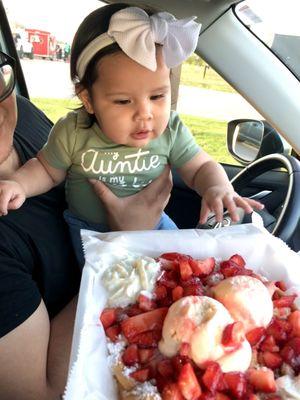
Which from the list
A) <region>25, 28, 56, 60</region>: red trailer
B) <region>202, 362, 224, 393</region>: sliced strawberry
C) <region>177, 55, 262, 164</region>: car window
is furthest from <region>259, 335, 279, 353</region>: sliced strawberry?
<region>25, 28, 56, 60</region>: red trailer

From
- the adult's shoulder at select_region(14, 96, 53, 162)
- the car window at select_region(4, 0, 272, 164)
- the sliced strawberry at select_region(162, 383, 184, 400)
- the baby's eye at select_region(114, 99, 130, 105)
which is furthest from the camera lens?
the car window at select_region(4, 0, 272, 164)

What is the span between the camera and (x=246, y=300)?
0.91 m

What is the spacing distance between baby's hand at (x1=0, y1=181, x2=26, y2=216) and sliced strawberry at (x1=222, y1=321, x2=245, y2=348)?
2.00ft

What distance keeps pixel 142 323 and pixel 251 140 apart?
1.38m

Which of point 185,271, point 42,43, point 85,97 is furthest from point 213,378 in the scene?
point 42,43

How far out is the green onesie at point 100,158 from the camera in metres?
1.49

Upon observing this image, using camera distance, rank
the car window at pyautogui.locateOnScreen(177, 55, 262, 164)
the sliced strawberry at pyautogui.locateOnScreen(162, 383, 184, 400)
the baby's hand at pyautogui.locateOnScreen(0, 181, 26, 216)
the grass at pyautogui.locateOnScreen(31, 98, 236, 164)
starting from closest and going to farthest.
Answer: the sliced strawberry at pyautogui.locateOnScreen(162, 383, 184, 400), the baby's hand at pyautogui.locateOnScreen(0, 181, 26, 216), the grass at pyautogui.locateOnScreen(31, 98, 236, 164), the car window at pyautogui.locateOnScreen(177, 55, 262, 164)

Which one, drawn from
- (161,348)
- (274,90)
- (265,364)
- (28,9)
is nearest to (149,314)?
(161,348)

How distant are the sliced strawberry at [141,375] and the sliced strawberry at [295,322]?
27cm

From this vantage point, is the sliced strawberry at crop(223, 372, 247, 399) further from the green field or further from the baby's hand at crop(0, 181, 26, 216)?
the green field

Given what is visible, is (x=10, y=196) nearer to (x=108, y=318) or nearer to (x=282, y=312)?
(x=108, y=318)

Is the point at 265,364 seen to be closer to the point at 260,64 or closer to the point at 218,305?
the point at 218,305

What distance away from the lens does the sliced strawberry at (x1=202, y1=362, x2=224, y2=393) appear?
803mm

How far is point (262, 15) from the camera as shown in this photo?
6.14 ft
